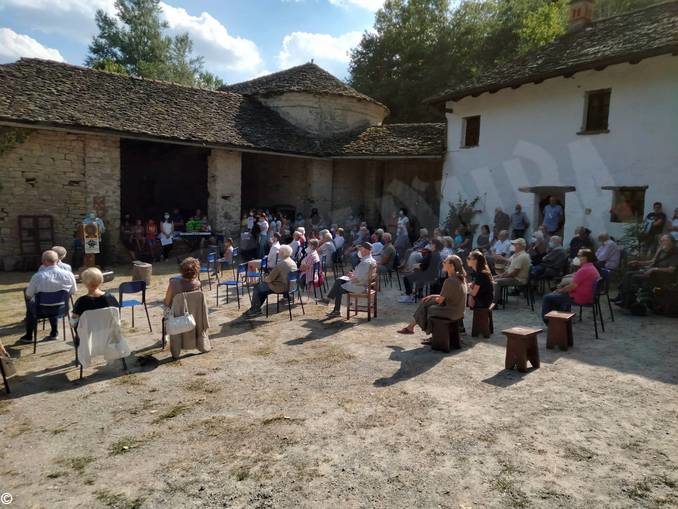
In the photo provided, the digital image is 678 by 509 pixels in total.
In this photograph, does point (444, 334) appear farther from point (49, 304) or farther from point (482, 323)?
point (49, 304)

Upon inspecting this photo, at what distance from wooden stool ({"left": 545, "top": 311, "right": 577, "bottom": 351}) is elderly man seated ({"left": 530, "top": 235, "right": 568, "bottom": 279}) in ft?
9.09

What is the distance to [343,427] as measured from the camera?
439 cm

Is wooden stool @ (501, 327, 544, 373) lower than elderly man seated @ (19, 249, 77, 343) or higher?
lower

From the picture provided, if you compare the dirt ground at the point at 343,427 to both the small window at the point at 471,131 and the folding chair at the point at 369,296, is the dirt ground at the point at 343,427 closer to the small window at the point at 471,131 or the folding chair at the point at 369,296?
the folding chair at the point at 369,296

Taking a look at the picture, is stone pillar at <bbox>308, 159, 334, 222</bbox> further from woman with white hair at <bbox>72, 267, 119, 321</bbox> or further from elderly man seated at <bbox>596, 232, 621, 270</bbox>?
woman with white hair at <bbox>72, 267, 119, 321</bbox>

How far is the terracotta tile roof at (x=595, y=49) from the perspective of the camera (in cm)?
1135

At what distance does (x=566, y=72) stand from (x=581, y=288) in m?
7.99

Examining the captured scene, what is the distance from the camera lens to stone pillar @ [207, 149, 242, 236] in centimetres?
1672

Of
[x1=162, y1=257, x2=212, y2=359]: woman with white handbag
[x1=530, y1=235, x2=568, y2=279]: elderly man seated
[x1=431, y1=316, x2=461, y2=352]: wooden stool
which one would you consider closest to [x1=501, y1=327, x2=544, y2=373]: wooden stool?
[x1=431, y1=316, x2=461, y2=352]: wooden stool

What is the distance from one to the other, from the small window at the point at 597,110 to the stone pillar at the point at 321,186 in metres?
10.3

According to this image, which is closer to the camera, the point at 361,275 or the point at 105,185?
the point at 361,275

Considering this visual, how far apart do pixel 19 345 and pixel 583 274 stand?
8409mm

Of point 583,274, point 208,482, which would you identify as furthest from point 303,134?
point 208,482

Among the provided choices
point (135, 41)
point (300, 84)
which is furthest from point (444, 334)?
point (135, 41)
